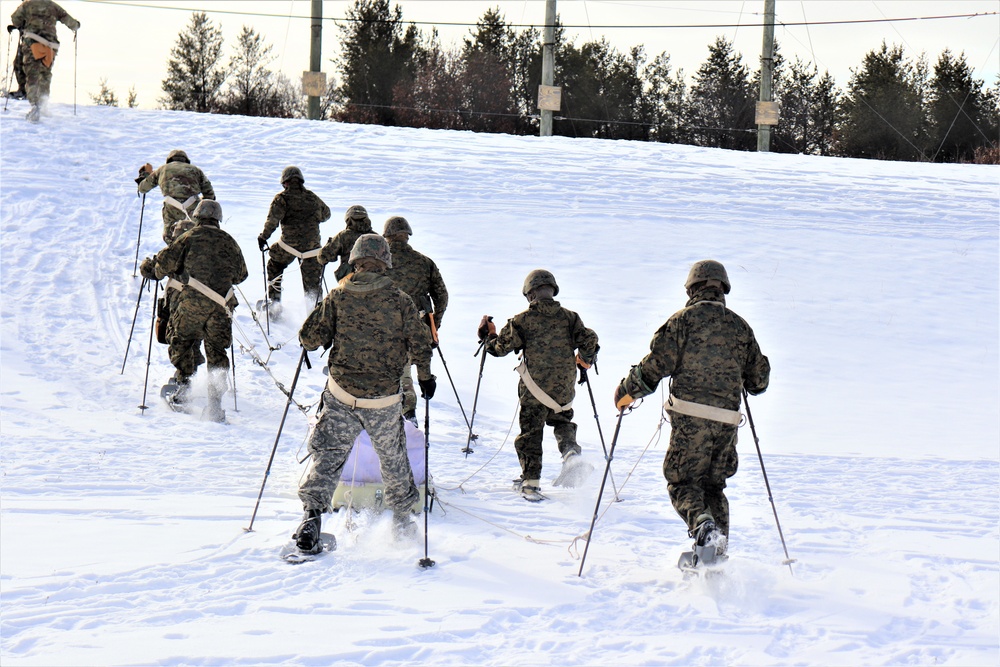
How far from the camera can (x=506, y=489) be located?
293 inches

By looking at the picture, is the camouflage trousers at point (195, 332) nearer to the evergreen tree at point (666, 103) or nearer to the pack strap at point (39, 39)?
the pack strap at point (39, 39)

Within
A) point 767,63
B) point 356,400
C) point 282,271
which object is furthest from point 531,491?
point 767,63

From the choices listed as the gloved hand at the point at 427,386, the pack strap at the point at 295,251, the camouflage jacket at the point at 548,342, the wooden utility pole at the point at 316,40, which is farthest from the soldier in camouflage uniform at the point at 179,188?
the wooden utility pole at the point at 316,40

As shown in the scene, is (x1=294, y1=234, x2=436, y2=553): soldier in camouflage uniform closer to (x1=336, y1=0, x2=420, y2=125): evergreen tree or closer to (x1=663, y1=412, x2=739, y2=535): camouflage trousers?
(x1=663, y1=412, x2=739, y2=535): camouflage trousers

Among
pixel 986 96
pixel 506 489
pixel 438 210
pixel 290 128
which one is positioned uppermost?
pixel 986 96

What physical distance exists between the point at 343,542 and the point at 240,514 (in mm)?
804

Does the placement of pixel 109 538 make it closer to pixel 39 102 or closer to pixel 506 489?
pixel 506 489

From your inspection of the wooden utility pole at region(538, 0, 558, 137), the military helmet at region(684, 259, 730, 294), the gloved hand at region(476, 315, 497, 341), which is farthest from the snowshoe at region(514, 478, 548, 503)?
the wooden utility pole at region(538, 0, 558, 137)

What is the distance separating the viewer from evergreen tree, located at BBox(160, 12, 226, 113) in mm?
37812

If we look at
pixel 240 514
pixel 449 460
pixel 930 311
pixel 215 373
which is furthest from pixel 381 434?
pixel 930 311

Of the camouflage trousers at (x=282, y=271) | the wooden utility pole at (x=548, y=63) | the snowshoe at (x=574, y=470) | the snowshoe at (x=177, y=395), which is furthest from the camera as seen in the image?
the wooden utility pole at (x=548, y=63)

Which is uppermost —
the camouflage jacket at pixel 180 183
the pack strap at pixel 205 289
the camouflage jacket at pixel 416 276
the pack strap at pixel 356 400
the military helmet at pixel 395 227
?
the camouflage jacket at pixel 180 183

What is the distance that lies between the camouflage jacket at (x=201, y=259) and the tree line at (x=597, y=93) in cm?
2567

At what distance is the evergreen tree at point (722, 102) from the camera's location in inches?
1425
